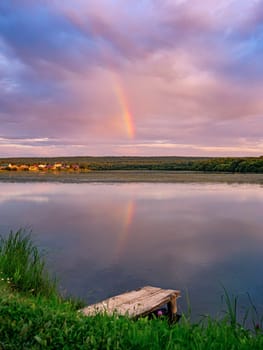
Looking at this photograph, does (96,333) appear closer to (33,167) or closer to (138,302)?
(138,302)

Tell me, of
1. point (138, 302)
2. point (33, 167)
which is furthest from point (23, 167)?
point (138, 302)

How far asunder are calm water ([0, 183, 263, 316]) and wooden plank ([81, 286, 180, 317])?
462mm

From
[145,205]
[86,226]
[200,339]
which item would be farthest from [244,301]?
[145,205]

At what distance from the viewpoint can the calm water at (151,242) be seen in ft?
19.3

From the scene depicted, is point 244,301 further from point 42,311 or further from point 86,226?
point 86,226

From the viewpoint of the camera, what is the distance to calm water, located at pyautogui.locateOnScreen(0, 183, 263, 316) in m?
5.89

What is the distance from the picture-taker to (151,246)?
8438mm

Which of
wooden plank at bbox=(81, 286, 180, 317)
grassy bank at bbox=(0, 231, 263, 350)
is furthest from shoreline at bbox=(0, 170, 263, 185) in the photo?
grassy bank at bbox=(0, 231, 263, 350)

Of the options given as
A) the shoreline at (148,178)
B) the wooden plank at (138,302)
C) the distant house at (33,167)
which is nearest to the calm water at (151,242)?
the wooden plank at (138,302)

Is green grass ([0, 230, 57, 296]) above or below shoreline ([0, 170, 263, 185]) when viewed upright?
above

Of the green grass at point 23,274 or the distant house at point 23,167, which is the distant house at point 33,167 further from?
the green grass at point 23,274

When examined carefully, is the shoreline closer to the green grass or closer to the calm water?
the calm water

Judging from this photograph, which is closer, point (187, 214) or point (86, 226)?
point (86, 226)

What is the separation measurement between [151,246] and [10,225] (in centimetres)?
422
